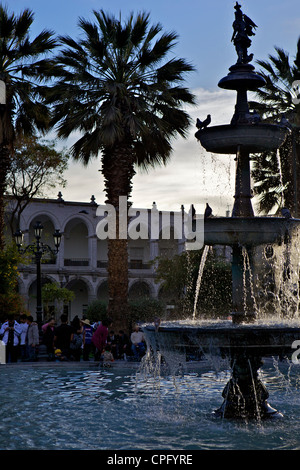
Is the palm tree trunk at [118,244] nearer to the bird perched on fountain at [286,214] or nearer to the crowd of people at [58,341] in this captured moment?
the crowd of people at [58,341]

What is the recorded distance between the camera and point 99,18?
18.6 meters

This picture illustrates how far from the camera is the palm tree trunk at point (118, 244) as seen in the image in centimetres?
1809

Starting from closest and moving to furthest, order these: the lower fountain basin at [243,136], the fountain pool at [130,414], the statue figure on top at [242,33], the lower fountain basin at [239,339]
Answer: the fountain pool at [130,414], the lower fountain basin at [239,339], the lower fountain basin at [243,136], the statue figure on top at [242,33]

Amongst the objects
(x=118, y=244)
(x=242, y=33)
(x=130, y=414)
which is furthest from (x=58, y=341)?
(x=242, y=33)

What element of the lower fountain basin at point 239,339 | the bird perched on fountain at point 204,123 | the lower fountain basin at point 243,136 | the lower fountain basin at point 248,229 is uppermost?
the bird perched on fountain at point 204,123

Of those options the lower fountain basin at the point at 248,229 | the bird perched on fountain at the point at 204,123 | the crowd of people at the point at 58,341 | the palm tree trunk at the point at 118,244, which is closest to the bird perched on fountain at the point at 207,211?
the lower fountain basin at the point at 248,229

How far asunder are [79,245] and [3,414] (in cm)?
3660

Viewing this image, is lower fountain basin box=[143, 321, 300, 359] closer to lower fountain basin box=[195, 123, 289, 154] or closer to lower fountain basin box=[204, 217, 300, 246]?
lower fountain basin box=[204, 217, 300, 246]

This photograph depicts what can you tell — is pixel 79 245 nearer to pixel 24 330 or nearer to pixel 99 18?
pixel 99 18

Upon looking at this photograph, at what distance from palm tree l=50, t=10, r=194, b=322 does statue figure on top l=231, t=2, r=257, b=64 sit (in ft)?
31.8

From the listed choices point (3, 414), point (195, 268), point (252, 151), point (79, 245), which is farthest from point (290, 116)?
point (79, 245)

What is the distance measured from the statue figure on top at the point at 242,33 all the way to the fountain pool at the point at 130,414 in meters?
4.23

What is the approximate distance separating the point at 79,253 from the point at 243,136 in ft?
123

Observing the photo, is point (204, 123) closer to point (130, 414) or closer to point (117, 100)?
point (130, 414)
